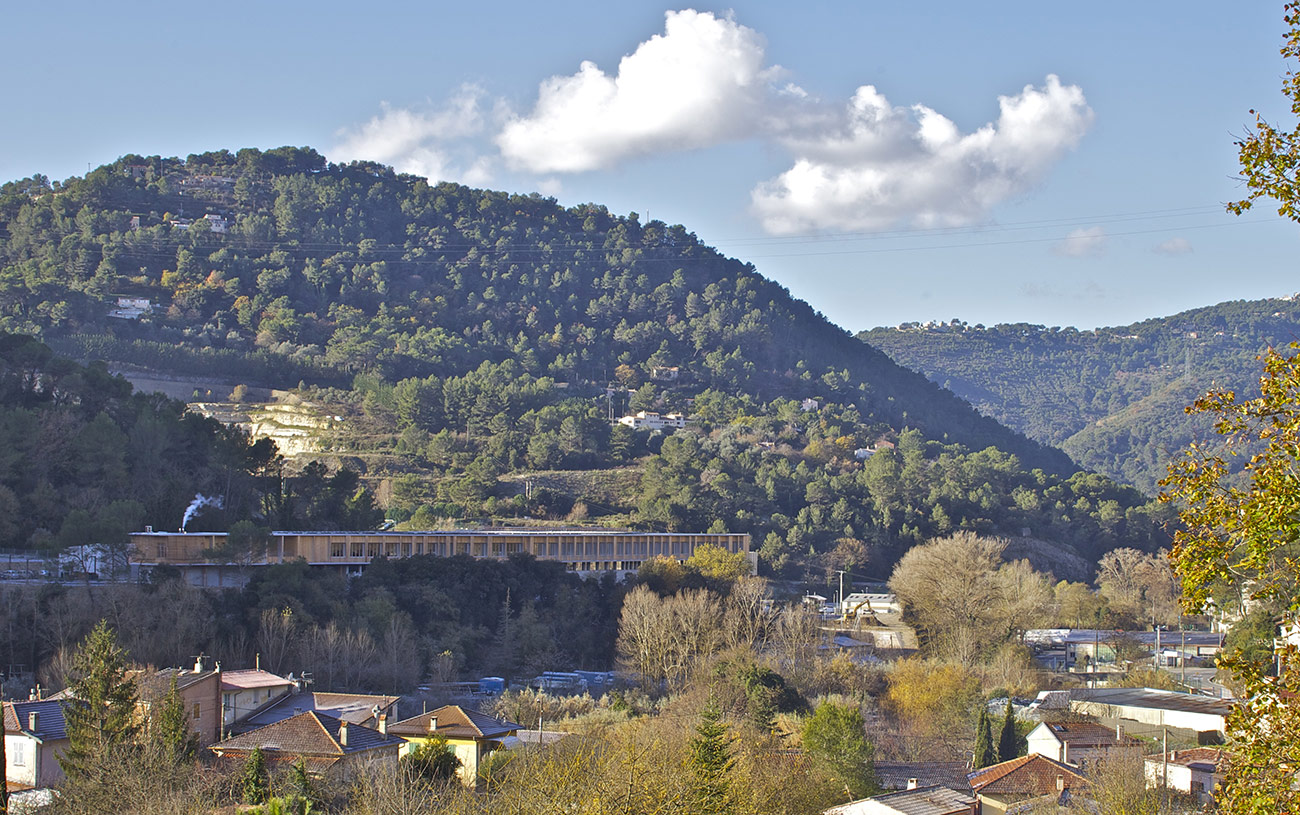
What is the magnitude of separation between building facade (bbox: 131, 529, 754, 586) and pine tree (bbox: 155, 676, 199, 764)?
16.0 m

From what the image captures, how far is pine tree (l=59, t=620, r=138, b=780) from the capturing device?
20.0 metres

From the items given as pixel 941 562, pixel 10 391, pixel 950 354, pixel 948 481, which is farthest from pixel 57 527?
pixel 950 354

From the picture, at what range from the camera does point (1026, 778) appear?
25219mm

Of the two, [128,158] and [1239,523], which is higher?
[128,158]

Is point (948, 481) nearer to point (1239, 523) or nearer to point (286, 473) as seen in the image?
point (286, 473)

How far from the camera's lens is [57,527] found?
38.4 meters

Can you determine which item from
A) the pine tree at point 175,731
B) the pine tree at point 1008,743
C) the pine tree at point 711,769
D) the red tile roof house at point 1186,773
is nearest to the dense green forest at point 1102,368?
the pine tree at point 1008,743

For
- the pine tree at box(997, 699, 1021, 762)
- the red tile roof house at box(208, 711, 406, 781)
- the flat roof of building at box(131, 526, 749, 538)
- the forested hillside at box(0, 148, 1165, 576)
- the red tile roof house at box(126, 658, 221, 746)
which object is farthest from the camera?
the forested hillside at box(0, 148, 1165, 576)

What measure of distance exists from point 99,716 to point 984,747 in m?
18.0

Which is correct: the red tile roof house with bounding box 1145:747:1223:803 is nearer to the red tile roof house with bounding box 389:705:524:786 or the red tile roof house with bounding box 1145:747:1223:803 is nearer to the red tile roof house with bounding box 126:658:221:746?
the red tile roof house with bounding box 389:705:524:786

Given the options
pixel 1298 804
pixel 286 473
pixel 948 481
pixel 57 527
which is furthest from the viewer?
pixel 948 481

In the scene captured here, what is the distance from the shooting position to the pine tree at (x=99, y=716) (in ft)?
65.7

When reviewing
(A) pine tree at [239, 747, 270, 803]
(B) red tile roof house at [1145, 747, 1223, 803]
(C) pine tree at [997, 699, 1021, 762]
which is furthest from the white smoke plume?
(B) red tile roof house at [1145, 747, 1223, 803]

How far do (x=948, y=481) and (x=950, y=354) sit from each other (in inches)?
4575
